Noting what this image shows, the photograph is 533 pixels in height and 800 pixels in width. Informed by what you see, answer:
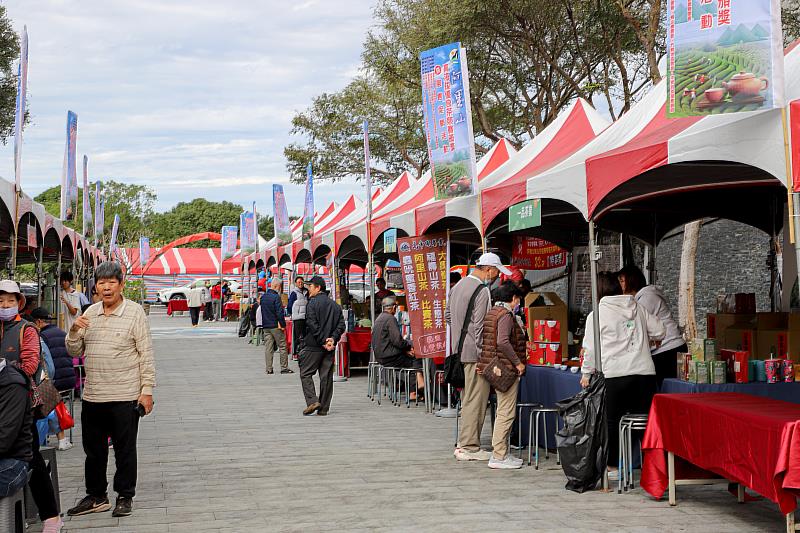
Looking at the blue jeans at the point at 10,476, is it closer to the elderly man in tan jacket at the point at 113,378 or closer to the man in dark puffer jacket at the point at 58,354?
the elderly man in tan jacket at the point at 113,378

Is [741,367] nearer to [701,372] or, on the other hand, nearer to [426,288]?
[701,372]

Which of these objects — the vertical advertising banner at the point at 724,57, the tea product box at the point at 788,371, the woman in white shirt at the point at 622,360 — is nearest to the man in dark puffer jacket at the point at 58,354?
the woman in white shirt at the point at 622,360

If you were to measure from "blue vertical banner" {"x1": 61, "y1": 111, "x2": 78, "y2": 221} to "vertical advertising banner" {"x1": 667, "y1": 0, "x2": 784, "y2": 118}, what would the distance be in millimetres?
8305

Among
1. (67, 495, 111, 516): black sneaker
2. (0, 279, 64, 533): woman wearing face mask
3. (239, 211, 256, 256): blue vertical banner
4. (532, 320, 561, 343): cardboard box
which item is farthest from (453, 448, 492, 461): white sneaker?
(239, 211, 256, 256): blue vertical banner

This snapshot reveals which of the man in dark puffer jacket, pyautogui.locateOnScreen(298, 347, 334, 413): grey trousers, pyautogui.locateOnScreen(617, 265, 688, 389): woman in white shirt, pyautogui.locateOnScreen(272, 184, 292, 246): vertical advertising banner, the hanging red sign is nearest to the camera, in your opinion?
pyautogui.locateOnScreen(617, 265, 688, 389): woman in white shirt

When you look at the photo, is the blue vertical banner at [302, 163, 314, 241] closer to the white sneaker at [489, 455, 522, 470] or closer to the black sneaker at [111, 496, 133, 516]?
the white sneaker at [489, 455, 522, 470]

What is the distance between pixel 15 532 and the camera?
4.81m

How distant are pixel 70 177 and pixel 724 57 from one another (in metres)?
9.10

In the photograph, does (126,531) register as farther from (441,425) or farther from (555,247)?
(555,247)

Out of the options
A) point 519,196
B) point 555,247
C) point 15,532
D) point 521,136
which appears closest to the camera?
point 15,532

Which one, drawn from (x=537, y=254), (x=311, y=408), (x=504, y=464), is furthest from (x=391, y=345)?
(x=504, y=464)

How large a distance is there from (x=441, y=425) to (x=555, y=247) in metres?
3.59

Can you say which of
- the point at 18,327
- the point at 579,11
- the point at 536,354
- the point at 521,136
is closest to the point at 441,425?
the point at 536,354

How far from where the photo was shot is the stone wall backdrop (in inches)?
758
